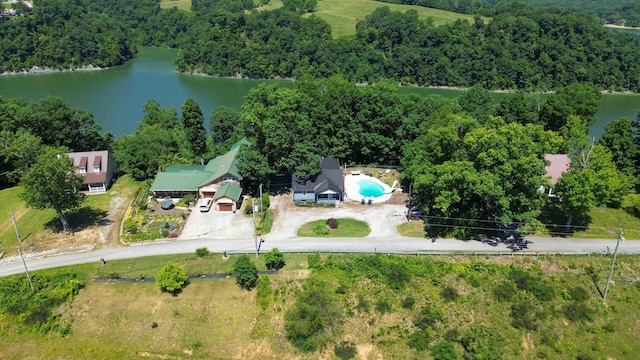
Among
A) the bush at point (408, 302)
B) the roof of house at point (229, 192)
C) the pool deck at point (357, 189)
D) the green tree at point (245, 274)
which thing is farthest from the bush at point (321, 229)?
the bush at point (408, 302)

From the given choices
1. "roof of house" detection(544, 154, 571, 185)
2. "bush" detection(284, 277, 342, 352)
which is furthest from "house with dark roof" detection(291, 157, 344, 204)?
"roof of house" detection(544, 154, 571, 185)

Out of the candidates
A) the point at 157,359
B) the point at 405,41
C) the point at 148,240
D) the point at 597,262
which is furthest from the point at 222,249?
the point at 405,41

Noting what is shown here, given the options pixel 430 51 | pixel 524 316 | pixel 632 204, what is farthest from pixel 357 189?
pixel 430 51

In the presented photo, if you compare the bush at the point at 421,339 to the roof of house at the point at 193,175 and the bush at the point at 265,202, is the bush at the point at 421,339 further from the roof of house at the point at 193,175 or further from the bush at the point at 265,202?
the roof of house at the point at 193,175

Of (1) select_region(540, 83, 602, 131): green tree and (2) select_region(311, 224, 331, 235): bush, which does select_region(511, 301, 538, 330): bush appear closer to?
(2) select_region(311, 224, 331, 235): bush

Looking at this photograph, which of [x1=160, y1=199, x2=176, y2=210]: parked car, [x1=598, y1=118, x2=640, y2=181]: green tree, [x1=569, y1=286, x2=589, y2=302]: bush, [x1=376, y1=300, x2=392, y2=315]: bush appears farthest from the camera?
[x1=598, y1=118, x2=640, y2=181]: green tree

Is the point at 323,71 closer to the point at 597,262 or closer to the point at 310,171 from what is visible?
the point at 310,171

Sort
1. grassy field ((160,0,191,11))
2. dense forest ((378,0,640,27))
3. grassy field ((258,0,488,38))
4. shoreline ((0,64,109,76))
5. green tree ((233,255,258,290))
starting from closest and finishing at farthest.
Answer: green tree ((233,255,258,290)) → shoreline ((0,64,109,76)) → grassy field ((258,0,488,38)) → dense forest ((378,0,640,27)) → grassy field ((160,0,191,11))
